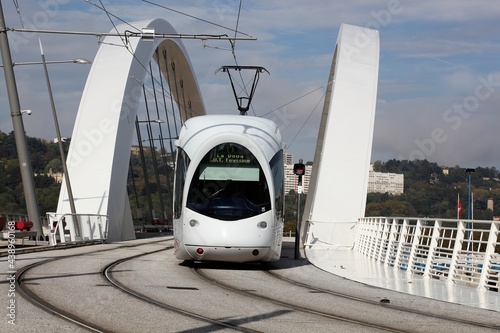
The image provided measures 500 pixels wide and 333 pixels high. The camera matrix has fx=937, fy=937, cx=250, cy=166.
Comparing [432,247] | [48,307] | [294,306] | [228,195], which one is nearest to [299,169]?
[228,195]

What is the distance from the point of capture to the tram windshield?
17891mm

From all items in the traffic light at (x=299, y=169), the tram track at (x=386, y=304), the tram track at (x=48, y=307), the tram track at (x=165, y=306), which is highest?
the traffic light at (x=299, y=169)

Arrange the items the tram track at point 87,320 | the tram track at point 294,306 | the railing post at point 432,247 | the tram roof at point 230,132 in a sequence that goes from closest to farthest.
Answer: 1. the tram track at point 87,320
2. the tram track at point 294,306
3. the railing post at point 432,247
4. the tram roof at point 230,132

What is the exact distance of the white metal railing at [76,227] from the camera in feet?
92.2

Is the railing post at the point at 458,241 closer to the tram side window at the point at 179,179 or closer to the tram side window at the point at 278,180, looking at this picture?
the tram side window at the point at 278,180

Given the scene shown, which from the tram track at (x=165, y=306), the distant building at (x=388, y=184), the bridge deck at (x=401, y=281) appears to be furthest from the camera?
the distant building at (x=388, y=184)

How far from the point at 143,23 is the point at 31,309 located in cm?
3409

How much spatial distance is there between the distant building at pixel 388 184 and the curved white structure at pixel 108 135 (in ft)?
107

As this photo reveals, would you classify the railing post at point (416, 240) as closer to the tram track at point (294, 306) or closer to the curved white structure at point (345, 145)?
the tram track at point (294, 306)

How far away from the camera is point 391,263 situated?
864 inches

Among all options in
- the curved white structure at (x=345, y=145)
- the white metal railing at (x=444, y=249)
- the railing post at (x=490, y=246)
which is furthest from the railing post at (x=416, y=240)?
the curved white structure at (x=345, y=145)

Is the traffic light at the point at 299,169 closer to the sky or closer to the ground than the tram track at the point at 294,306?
closer to the sky

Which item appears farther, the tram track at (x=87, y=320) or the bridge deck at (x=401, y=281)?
the bridge deck at (x=401, y=281)

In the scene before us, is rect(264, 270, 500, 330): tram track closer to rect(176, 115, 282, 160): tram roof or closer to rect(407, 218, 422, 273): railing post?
rect(176, 115, 282, 160): tram roof
